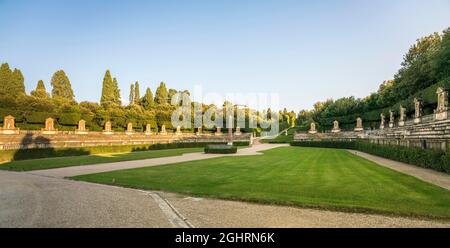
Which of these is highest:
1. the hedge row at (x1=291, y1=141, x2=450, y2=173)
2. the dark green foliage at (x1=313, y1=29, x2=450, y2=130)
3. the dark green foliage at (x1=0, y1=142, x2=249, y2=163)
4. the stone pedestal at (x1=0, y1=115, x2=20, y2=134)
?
the dark green foliage at (x1=313, y1=29, x2=450, y2=130)

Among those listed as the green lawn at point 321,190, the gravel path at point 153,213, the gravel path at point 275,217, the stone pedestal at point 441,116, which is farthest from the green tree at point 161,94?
the gravel path at point 275,217

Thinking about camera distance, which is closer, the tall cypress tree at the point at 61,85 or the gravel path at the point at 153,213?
the gravel path at the point at 153,213

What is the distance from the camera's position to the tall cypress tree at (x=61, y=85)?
2773 inches

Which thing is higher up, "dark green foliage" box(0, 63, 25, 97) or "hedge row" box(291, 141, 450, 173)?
"dark green foliage" box(0, 63, 25, 97)

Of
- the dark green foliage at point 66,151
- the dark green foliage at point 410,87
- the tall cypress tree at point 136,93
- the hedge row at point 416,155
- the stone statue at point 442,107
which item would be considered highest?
the tall cypress tree at point 136,93

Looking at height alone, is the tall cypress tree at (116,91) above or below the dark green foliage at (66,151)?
above

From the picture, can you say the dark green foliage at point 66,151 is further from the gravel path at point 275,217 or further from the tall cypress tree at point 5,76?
the tall cypress tree at point 5,76

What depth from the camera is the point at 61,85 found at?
71438 millimetres

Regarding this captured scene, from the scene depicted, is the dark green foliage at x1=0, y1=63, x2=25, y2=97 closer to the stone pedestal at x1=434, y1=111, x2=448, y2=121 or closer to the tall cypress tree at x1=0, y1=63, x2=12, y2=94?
the tall cypress tree at x1=0, y1=63, x2=12, y2=94

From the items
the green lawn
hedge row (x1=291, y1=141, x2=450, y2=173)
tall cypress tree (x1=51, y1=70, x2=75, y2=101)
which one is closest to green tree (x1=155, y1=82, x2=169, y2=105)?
tall cypress tree (x1=51, y1=70, x2=75, y2=101)

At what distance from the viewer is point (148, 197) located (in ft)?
29.9

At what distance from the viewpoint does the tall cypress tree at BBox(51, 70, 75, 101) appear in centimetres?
7044
